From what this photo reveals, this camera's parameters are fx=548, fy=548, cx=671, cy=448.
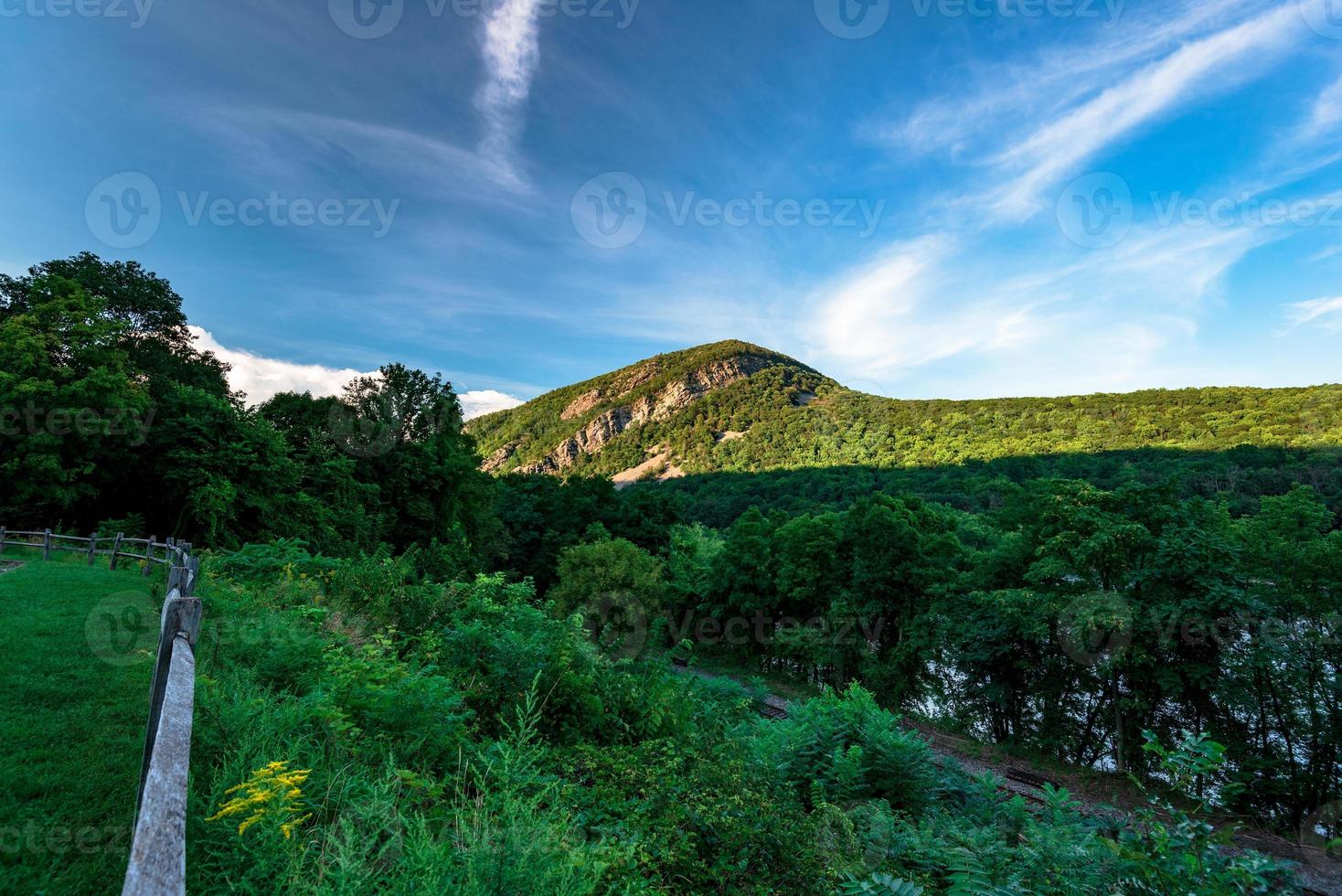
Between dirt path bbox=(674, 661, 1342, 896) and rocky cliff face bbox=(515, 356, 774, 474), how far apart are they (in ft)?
423

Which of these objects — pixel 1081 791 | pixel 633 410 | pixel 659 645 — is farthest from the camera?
pixel 633 410

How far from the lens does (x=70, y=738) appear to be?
4027 millimetres

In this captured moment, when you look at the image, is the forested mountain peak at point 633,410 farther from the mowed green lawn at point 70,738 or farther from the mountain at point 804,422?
the mowed green lawn at point 70,738

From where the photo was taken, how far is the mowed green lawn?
8.95 feet

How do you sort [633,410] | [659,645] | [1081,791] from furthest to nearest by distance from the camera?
[633,410] → [1081,791] → [659,645]

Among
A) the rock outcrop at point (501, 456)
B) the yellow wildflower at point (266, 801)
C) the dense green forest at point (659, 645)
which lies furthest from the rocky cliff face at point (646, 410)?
the yellow wildflower at point (266, 801)

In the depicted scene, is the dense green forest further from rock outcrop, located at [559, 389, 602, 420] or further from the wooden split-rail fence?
rock outcrop, located at [559, 389, 602, 420]

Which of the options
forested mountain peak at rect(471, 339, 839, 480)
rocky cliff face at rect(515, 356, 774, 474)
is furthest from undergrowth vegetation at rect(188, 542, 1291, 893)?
rocky cliff face at rect(515, 356, 774, 474)

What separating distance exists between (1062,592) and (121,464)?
110ft

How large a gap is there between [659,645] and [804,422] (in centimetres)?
10421

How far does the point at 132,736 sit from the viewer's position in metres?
4.15

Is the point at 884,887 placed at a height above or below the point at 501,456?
below

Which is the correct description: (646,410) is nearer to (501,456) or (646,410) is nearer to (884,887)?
(501,456)

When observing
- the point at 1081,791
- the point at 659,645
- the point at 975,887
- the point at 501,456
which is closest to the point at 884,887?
the point at 975,887
